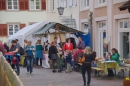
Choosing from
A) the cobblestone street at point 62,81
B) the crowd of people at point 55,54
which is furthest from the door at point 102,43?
the cobblestone street at point 62,81

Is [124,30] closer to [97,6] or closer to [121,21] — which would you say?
[121,21]

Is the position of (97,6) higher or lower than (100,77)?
higher

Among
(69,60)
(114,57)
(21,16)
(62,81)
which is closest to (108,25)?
(69,60)

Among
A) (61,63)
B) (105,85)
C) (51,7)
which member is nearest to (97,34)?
(61,63)

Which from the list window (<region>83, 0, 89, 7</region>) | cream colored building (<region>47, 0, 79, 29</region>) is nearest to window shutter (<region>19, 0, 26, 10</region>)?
cream colored building (<region>47, 0, 79, 29</region>)

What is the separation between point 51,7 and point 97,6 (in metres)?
12.8

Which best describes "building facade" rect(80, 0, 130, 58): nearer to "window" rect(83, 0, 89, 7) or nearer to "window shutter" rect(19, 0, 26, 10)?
"window" rect(83, 0, 89, 7)

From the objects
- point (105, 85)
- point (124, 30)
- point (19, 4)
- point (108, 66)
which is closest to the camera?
point (105, 85)

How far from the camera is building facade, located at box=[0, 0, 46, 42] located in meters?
44.3

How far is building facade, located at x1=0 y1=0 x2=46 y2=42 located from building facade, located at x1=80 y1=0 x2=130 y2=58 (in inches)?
774

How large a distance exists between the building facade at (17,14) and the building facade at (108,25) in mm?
19659

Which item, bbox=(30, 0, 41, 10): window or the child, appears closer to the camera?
the child

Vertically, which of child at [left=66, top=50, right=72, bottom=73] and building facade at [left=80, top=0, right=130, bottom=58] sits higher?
building facade at [left=80, top=0, right=130, bottom=58]

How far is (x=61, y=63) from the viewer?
22.1 meters
